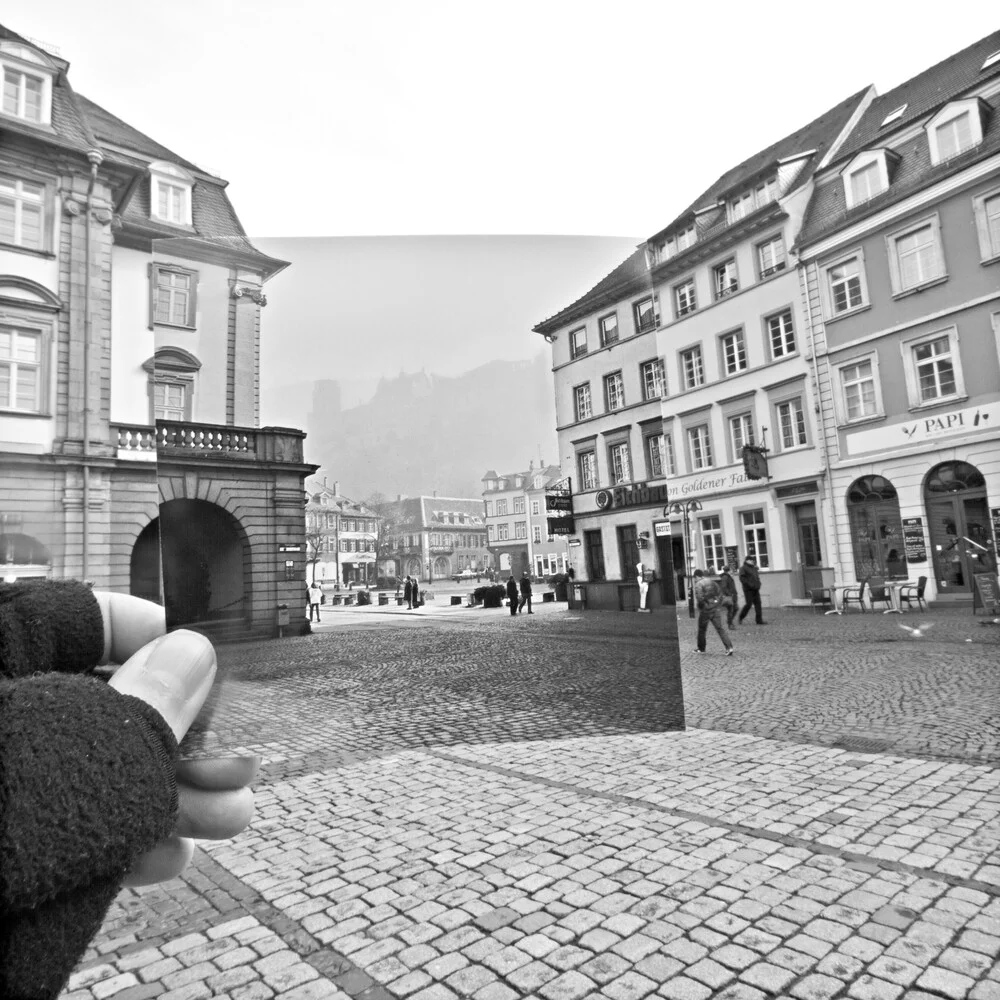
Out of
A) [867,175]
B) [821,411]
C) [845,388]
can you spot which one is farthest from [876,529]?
[867,175]

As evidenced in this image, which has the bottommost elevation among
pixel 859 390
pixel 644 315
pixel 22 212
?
pixel 22 212

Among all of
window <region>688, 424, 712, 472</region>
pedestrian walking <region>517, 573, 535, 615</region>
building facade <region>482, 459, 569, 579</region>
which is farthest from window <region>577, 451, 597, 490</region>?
window <region>688, 424, 712, 472</region>

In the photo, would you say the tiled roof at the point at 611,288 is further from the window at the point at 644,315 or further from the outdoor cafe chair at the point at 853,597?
the outdoor cafe chair at the point at 853,597

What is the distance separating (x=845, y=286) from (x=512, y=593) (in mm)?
14739

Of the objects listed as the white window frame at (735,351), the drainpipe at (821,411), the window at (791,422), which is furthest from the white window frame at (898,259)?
the white window frame at (735,351)

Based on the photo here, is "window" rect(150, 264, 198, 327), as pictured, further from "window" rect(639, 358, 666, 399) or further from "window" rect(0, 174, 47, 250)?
"window" rect(639, 358, 666, 399)

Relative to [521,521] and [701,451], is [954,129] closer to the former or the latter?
[701,451]

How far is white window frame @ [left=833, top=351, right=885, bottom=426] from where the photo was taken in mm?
13102

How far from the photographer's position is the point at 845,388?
44.9 feet

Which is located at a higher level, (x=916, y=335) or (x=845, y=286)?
(x=845, y=286)

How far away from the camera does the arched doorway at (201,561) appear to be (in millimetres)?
1251

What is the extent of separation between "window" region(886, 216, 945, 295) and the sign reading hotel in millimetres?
2555

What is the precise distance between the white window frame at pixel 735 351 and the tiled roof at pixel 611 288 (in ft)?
35.6

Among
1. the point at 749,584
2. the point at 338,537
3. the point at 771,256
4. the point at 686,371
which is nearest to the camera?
the point at 338,537
